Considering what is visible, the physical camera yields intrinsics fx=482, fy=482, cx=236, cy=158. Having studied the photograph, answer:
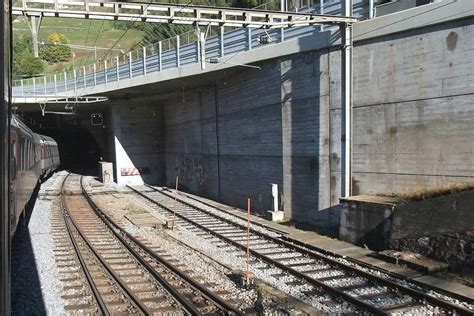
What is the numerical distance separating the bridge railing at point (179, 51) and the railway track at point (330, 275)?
7.34 meters

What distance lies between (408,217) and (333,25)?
6646mm

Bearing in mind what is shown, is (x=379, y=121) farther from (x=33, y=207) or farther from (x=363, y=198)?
(x=33, y=207)

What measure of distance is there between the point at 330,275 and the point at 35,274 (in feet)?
22.1

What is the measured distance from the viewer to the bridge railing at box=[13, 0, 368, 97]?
695 inches

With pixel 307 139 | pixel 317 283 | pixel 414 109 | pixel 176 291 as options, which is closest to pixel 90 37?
pixel 307 139

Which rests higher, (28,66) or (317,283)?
(28,66)

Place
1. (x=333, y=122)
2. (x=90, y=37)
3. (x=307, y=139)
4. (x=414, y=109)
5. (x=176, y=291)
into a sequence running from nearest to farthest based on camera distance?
(x=176, y=291) → (x=414, y=109) → (x=333, y=122) → (x=307, y=139) → (x=90, y=37)

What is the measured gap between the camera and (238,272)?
34.6 ft

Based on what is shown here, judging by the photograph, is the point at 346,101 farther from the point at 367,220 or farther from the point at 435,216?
the point at 435,216

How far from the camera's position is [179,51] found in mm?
24766

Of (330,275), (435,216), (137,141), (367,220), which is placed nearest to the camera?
(330,275)

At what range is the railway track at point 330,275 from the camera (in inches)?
325

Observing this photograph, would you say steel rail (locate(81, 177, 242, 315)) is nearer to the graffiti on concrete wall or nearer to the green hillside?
the graffiti on concrete wall

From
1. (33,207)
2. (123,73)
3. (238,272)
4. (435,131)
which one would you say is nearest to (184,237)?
(238,272)
